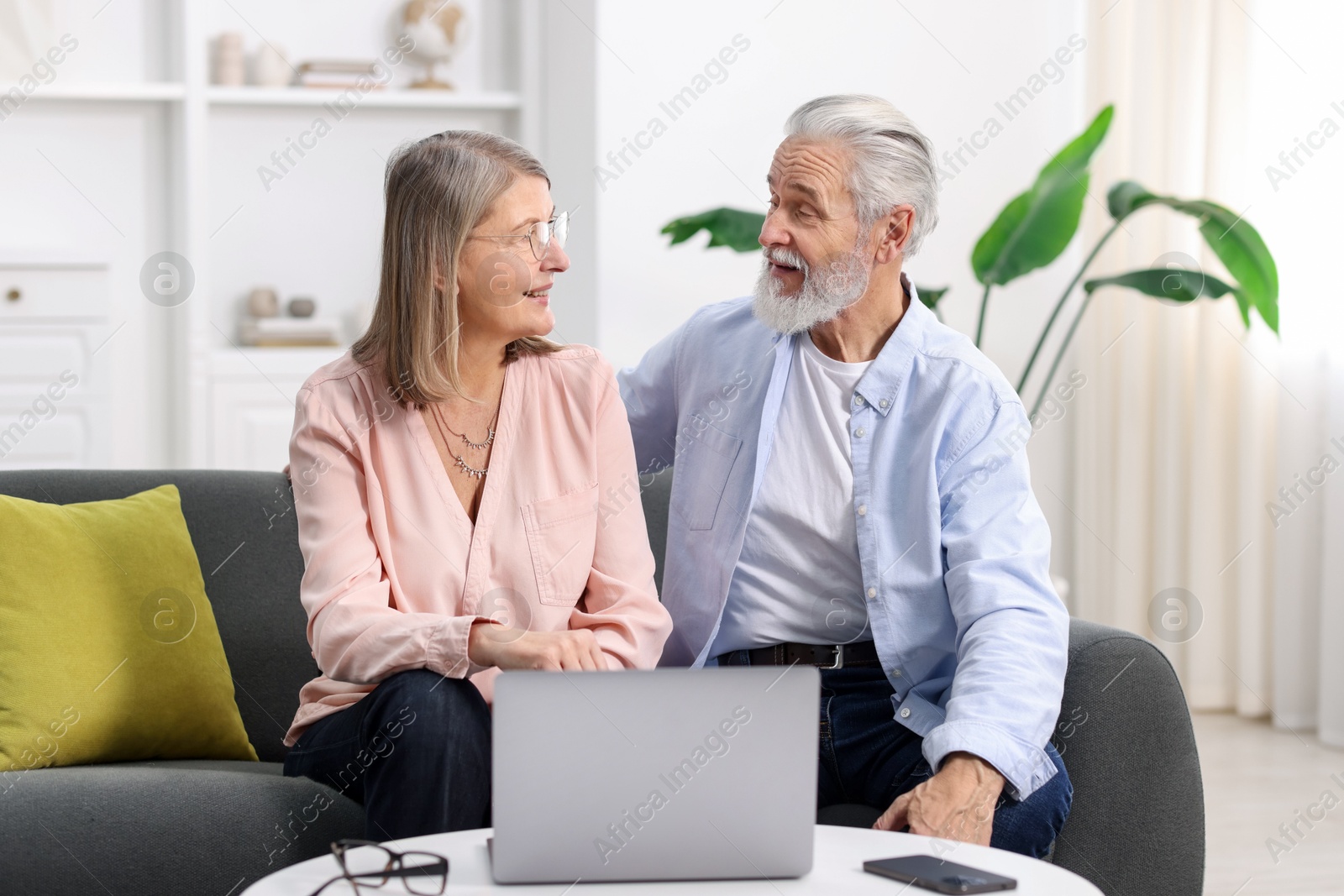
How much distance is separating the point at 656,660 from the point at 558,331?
97.6 inches

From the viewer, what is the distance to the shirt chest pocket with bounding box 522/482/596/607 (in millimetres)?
1665

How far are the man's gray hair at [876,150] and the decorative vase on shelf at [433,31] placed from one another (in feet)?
8.99

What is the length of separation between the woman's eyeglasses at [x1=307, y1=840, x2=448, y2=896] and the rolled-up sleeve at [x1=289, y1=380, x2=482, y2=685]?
34 cm

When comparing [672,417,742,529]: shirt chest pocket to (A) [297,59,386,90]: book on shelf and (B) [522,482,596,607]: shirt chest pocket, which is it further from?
(A) [297,59,386,90]: book on shelf

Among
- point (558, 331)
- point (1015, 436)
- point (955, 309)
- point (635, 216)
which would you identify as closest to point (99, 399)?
point (558, 331)

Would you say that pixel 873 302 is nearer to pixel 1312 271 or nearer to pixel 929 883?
pixel 929 883

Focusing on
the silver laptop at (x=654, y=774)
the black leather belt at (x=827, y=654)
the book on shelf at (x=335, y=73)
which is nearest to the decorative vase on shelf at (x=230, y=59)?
the book on shelf at (x=335, y=73)

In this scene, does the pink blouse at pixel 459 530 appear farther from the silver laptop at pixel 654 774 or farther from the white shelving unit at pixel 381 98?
the white shelving unit at pixel 381 98

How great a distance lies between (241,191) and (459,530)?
3050mm

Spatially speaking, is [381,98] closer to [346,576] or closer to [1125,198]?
[1125,198]

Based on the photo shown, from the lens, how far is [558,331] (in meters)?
4.13

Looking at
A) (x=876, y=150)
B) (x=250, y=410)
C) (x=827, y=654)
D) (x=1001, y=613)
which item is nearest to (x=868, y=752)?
(x=827, y=654)

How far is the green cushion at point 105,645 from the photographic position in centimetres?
180

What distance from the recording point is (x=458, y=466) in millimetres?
1703
